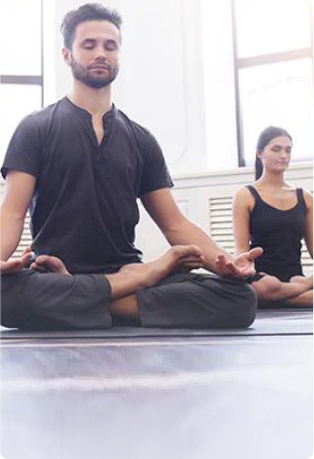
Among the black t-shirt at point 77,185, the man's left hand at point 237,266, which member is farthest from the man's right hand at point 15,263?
the man's left hand at point 237,266

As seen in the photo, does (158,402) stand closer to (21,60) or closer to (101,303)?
(101,303)

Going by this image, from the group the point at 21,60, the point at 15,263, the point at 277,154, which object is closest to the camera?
the point at 15,263

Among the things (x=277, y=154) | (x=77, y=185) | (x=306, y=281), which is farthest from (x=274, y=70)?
(x=77, y=185)

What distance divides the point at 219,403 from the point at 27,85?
3594 mm

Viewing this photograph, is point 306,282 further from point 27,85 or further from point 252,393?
point 27,85

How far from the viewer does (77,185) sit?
1.63 m

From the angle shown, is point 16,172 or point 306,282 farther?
point 306,282

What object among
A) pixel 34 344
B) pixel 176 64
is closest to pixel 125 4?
pixel 176 64

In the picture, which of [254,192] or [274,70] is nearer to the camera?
[254,192]

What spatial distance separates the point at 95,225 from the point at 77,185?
0.37 ft

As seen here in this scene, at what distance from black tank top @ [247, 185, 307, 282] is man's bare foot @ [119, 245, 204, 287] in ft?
2.99

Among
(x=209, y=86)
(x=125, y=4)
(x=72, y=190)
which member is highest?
(x=125, y=4)

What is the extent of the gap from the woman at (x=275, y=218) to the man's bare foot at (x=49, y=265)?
1.02 m

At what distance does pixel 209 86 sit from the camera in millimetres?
3793
